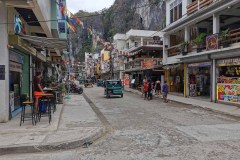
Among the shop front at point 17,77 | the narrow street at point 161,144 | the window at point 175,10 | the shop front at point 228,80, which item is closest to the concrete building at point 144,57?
the window at point 175,10

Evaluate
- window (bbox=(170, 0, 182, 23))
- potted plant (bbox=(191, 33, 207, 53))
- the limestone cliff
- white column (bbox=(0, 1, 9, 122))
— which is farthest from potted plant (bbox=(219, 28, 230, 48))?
the limestone cliff

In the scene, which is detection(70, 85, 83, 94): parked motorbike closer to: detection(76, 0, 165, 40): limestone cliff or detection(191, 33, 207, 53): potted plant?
detection(191, 33, 207, 53): potted plant

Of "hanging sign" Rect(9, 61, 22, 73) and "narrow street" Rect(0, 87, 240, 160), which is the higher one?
"hanging sign" Rect(9, 61, 22, 73)

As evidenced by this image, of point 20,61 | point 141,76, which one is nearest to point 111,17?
point 141,76

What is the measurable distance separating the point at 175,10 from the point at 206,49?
869cm

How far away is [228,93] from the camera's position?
53.0 feet

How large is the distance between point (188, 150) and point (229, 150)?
3.26 ft

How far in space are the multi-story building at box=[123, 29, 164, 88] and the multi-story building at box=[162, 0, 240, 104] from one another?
3.72 metres

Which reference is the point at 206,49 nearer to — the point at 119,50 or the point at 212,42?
the point at 212,42

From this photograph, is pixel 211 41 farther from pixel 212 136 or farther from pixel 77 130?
pixel 77 130

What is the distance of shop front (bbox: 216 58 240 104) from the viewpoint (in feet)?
50.7

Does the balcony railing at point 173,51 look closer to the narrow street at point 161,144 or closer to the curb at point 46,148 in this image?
the narrow street at point 161,144

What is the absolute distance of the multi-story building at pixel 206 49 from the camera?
1602 centimetres

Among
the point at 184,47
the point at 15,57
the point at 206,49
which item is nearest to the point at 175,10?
the point at 184,47
